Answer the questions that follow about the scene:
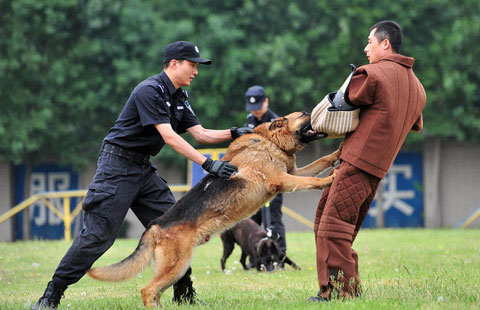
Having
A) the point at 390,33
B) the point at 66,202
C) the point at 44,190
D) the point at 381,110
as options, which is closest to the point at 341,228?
the point at 381,110

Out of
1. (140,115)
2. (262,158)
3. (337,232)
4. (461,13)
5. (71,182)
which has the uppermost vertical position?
(461,13)

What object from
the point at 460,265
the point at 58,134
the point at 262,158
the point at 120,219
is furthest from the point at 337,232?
the point at 58,134

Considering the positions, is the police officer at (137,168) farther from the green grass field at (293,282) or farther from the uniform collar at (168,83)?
the green grass field at (293,282)

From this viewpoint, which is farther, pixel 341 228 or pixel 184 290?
pixel 184 290

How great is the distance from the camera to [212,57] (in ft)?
67.4

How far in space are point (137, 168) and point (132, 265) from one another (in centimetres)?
91

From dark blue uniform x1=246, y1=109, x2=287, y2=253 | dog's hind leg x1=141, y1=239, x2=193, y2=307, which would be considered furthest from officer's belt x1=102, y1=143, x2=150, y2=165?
dark blue uniform x1=246, y1=109, x2=287, y2=253

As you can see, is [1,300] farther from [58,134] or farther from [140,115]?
[58,134]

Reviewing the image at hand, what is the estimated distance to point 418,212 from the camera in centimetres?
2247

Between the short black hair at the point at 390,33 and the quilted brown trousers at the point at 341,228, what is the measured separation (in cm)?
108

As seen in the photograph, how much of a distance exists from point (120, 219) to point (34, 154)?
54.2 ft

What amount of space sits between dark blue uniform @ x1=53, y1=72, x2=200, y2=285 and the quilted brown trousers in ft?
4.92

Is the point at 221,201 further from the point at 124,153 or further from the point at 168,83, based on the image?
the point at 168,83

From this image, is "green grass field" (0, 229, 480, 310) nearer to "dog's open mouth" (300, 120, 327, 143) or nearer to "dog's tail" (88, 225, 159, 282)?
"dog's tail" (88, 225, 159, 282)
